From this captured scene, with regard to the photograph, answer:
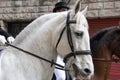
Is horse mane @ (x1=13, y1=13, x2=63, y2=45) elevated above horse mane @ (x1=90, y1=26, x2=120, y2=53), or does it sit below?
above

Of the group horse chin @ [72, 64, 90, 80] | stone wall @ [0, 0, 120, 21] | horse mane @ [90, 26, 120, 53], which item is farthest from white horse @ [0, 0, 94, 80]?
stone wall @ [0, 0, 120, 21]

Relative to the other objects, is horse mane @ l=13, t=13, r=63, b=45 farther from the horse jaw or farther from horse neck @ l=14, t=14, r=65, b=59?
the horse jaw

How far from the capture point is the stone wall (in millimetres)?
13617

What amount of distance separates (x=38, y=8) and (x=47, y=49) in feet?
32.8

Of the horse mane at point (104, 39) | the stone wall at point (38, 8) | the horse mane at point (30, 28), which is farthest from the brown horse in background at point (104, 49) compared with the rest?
the stone wall at point (38, 8)

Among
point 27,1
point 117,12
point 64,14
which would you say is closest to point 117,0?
point 117,12

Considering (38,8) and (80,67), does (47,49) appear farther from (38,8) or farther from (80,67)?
(38,8)

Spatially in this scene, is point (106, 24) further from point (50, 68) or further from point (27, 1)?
point (50, 68)

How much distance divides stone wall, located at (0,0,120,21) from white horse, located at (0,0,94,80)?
9.33 meters

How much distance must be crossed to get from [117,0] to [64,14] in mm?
9492

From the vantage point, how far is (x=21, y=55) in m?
4.20

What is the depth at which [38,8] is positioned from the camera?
46.4 feet

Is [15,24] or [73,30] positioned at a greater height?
[73,30]

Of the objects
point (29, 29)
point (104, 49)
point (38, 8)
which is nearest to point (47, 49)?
point (29, 29)
